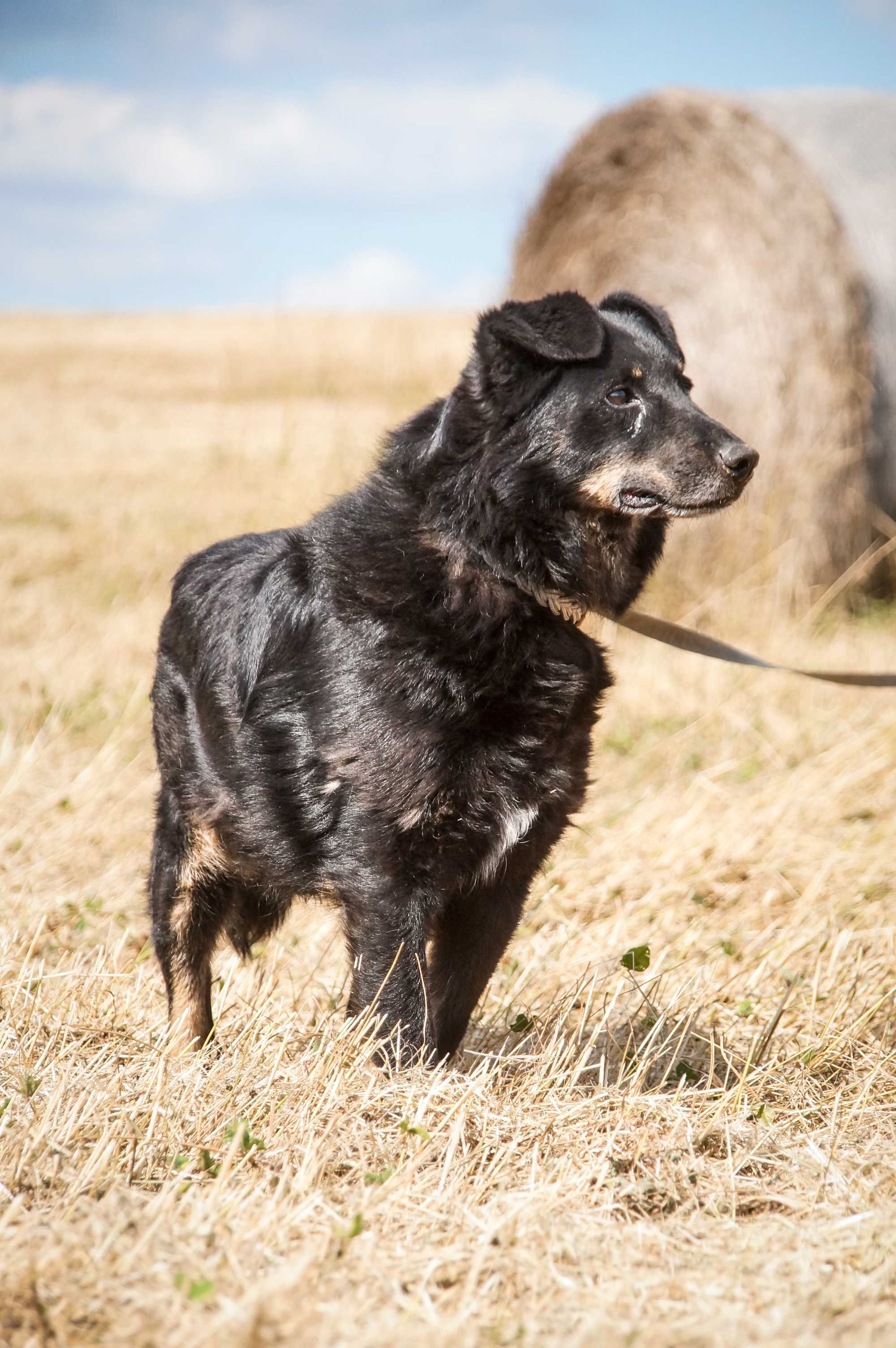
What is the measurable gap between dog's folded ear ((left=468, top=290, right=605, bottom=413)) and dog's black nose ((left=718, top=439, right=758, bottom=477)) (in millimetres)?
398

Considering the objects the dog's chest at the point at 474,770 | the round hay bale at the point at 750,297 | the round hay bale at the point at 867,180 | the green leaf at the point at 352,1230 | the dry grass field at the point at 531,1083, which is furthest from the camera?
the round hay bale at the point at 750,297

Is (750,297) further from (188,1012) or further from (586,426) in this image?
(188,1012)

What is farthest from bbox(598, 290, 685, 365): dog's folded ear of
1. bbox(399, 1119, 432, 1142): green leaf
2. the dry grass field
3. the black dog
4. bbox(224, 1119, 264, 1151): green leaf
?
bbox(224, 1119, 264, 1151): green leaf

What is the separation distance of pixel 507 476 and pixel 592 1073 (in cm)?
166

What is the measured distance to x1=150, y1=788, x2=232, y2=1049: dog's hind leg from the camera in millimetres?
3117

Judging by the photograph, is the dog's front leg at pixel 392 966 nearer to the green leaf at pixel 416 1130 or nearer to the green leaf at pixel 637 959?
the green leaf at pixel 416 1130

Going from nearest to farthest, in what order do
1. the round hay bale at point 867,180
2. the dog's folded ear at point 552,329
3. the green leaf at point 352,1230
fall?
1. the green leaf at point 352,1230
2. the dog's folded ear at point 552,329
3. the round hay bale at point 867,180

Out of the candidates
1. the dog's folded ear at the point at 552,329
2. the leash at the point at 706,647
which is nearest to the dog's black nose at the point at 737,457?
the dog's folded ear at the point at 552,329

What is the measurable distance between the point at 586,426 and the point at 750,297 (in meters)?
4.47

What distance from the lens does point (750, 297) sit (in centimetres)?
670

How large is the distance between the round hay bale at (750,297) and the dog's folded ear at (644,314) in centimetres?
354

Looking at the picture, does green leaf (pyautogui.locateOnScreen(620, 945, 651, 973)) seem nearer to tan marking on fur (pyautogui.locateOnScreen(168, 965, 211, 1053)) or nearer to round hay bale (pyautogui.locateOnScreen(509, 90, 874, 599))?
tan marking on fur (pyautogui.locateOnScreen(168, 965, 211, 1053))

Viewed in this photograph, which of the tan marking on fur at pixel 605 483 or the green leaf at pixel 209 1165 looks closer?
the green leaf at pixel 209 1165

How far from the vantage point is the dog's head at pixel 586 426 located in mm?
2748
